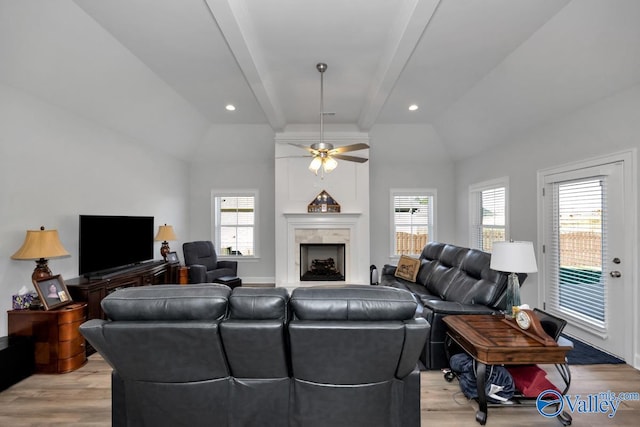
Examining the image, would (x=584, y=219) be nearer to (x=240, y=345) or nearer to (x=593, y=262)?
(x=593, y=262)

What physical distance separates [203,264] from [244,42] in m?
3.90

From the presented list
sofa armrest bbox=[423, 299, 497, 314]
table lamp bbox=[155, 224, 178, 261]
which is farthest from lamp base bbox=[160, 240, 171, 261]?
sofa armrest bbox=[423, 299, 497, 314]

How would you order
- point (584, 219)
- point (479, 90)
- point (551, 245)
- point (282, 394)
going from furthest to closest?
point (479, 90)
point (551, 245)
point (584, 219)
point (282, 394)

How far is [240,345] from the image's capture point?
1.55 metres

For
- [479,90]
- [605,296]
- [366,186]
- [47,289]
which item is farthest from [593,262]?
[47,289]

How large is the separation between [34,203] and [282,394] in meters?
3.26

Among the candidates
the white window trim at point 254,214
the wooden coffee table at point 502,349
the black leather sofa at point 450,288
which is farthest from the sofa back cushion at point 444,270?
the white window trim at point 254,214

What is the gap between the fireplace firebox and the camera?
5.70 m

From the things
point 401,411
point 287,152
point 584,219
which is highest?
point 287,152

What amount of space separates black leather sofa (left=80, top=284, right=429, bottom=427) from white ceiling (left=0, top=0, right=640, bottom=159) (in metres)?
2.21

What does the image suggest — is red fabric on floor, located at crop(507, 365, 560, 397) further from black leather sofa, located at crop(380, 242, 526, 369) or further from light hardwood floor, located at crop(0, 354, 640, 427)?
black leather sofa, located at crop(380, 242, 526, 369)

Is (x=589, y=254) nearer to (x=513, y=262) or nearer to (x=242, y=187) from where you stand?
(x=513, y=262)

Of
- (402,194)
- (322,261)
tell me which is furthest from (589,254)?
(322,261)

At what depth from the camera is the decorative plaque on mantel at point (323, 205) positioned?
5565mm
